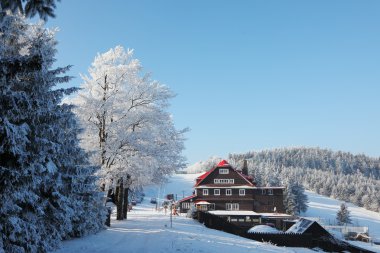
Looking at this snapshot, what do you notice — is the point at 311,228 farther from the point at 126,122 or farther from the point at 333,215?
the point at 333,215

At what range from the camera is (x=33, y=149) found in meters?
12.5

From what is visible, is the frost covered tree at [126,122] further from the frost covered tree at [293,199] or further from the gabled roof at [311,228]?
the frost covered tree at [293,199]

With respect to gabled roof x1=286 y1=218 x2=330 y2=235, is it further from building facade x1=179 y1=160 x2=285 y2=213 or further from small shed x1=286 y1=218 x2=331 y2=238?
building facade x1=179 y1=160 x2=285 y2=213

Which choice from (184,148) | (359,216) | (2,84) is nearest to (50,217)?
(2,84)

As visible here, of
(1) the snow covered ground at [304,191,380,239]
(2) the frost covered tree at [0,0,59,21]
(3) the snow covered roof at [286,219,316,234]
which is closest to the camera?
(2) the frost covered tree at [0,0,59,21]

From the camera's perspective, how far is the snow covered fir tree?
414 inches

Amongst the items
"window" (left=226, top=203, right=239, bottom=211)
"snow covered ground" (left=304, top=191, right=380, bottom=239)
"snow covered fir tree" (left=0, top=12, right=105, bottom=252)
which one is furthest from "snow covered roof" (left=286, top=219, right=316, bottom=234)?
"snow covered ground" (left=304, top=191, right=380, bottom=239)

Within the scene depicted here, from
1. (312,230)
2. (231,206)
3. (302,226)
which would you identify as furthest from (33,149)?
(231,206)

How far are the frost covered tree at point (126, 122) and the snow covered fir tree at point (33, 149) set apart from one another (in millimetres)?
7451

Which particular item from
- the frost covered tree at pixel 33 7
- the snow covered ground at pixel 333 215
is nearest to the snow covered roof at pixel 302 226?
the frost covered tree at pixel 33 7

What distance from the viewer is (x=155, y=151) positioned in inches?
1016

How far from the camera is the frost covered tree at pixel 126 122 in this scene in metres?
24.4

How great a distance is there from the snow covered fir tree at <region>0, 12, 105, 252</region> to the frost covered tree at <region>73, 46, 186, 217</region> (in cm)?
745

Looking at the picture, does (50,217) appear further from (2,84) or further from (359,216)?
(359,216)
